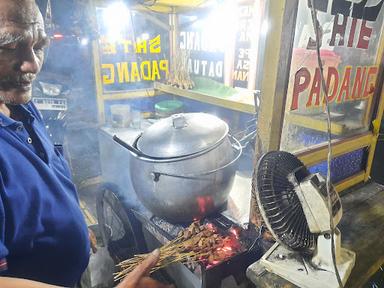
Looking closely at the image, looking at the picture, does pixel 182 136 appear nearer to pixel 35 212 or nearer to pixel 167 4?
pixel 35 212

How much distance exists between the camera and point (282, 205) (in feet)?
5.10

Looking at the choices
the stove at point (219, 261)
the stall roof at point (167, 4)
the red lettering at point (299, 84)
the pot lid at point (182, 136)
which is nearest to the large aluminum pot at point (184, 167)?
the pot lid at point (182, 136)

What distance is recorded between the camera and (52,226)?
1449 millimetres

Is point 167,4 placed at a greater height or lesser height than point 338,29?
greater

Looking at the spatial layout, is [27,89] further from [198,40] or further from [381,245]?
[198,40]

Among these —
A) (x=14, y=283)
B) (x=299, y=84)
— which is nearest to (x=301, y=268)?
(x=299, y=84)

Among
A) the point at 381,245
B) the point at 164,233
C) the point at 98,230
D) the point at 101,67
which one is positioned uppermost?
the point at 101,67

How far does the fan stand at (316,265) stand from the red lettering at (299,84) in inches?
34.7

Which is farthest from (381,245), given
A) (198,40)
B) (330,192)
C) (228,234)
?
(198,40)

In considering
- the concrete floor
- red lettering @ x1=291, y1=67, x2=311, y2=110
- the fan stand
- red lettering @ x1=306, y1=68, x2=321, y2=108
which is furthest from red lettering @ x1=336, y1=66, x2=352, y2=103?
the fan stand

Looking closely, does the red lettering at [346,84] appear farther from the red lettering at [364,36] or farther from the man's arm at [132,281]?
the man's arm at [132,281]

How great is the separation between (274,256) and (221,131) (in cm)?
125

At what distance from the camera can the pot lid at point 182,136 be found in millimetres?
2420

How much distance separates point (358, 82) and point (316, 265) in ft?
5.29
